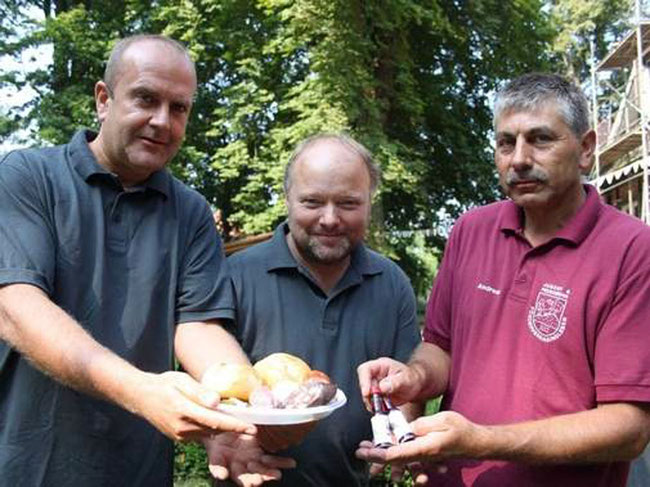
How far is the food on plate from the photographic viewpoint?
1.96 metres

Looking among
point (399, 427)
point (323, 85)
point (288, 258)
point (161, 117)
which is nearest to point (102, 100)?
point (161, 117)

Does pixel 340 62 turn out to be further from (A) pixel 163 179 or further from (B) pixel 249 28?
(A) pixel 163 179

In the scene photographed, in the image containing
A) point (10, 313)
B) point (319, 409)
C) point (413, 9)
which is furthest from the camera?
point (413, 9)

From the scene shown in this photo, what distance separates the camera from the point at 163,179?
262 centimetres

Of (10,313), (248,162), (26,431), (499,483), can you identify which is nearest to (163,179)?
(10,313)

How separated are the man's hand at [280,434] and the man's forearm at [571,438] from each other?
1.82 feet

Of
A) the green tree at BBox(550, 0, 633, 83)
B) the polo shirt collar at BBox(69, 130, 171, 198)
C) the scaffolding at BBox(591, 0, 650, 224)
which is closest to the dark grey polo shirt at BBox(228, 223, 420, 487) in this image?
the polo shirt collar at BBox(69, 130, 171, 198)

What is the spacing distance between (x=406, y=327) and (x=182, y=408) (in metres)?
1.43

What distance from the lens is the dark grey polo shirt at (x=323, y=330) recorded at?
2.75 m

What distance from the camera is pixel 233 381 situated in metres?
2.02

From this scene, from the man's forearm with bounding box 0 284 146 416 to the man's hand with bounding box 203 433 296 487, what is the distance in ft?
1.45

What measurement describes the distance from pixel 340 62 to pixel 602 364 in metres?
13.7

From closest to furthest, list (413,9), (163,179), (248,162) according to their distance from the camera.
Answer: (163,179)
(413,9)
(248,162)

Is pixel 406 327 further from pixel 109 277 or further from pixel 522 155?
pixel 109 277
